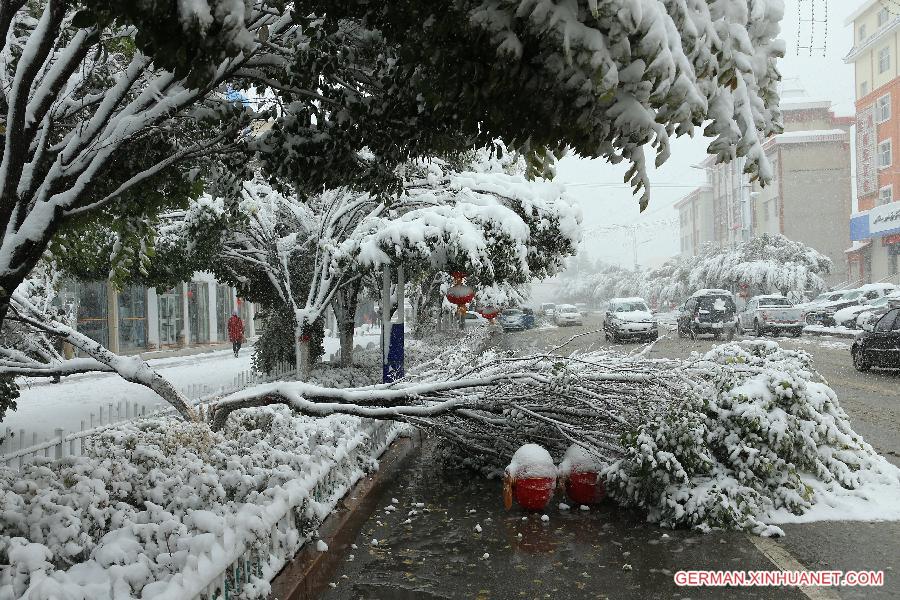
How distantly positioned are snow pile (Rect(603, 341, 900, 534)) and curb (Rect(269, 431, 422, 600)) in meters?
2.34

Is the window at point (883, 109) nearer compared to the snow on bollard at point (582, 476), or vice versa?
the snow on bollard at point (582, 476)

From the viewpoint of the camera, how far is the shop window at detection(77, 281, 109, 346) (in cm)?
2425

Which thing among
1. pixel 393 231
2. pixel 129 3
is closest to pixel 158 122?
pixel 129 3

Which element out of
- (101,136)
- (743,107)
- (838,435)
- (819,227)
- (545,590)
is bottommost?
(545,590)

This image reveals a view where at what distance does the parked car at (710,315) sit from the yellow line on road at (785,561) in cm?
2366

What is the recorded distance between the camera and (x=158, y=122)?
18.3 feet

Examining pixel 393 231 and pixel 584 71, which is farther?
pixel 393 231

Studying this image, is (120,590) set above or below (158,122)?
below

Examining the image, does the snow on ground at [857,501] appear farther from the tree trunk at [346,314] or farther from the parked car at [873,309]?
the parked car at [873,309]

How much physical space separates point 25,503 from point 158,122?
9.58 ft

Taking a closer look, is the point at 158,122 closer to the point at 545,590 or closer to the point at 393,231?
the point at 545,590

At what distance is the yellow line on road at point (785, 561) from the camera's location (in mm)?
4419

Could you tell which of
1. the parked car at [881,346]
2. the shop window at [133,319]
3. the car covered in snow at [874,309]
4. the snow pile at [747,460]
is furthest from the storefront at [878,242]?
the snow pile at [747,460]

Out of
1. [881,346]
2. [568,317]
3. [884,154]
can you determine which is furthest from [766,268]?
[881,346]
